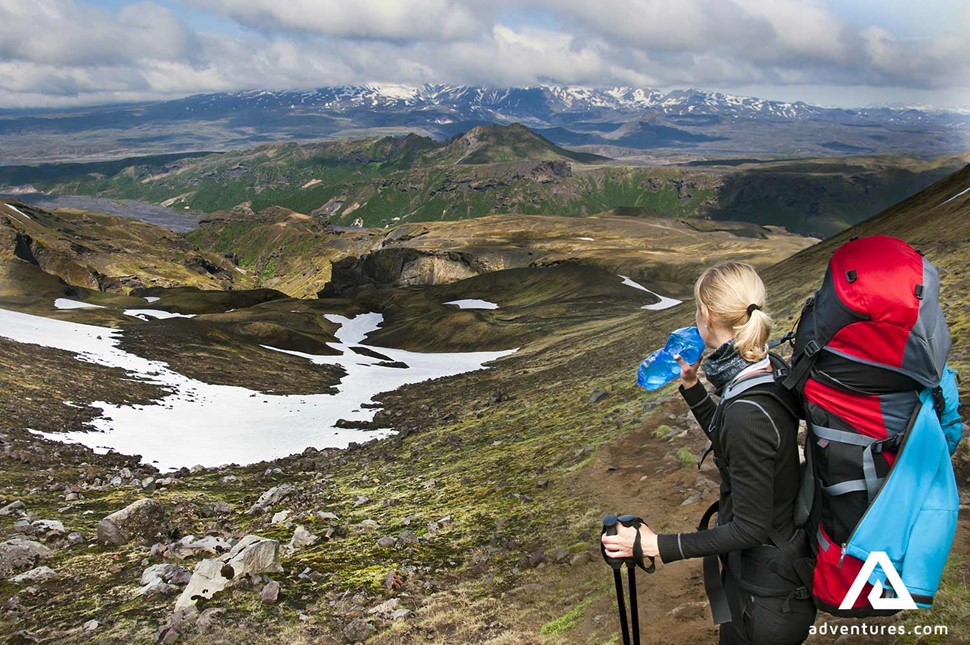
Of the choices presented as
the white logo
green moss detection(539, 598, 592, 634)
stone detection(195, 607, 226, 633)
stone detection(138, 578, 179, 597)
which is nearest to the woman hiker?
the white logo

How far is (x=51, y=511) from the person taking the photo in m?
16.4

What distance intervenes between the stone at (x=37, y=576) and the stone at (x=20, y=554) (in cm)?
40

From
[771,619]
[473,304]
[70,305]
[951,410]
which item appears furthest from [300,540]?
[473,304]

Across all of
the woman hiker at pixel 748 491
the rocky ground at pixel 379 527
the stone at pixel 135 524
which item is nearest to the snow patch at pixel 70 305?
the rocky ground at pixel 379 527

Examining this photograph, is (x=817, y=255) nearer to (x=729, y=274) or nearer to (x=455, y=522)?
(x=455, y=522)

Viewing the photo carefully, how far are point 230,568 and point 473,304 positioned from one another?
109166mm

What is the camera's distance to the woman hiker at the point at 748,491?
4.67 metres

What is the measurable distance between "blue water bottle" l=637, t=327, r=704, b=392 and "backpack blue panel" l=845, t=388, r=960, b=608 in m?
1.75

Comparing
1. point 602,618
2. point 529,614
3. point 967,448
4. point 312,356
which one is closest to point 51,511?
point 529,614

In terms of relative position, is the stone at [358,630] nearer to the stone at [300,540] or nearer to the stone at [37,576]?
the stone at [300,540]

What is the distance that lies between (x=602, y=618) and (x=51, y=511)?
50.5 feet

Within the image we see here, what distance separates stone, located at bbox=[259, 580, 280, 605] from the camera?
11250 mm

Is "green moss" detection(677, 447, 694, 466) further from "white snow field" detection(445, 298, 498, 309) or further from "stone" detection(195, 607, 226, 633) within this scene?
"white snow field" detection(445, 298, 498, 309)

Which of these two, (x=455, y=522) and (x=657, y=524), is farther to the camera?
(x=455, y=522)
